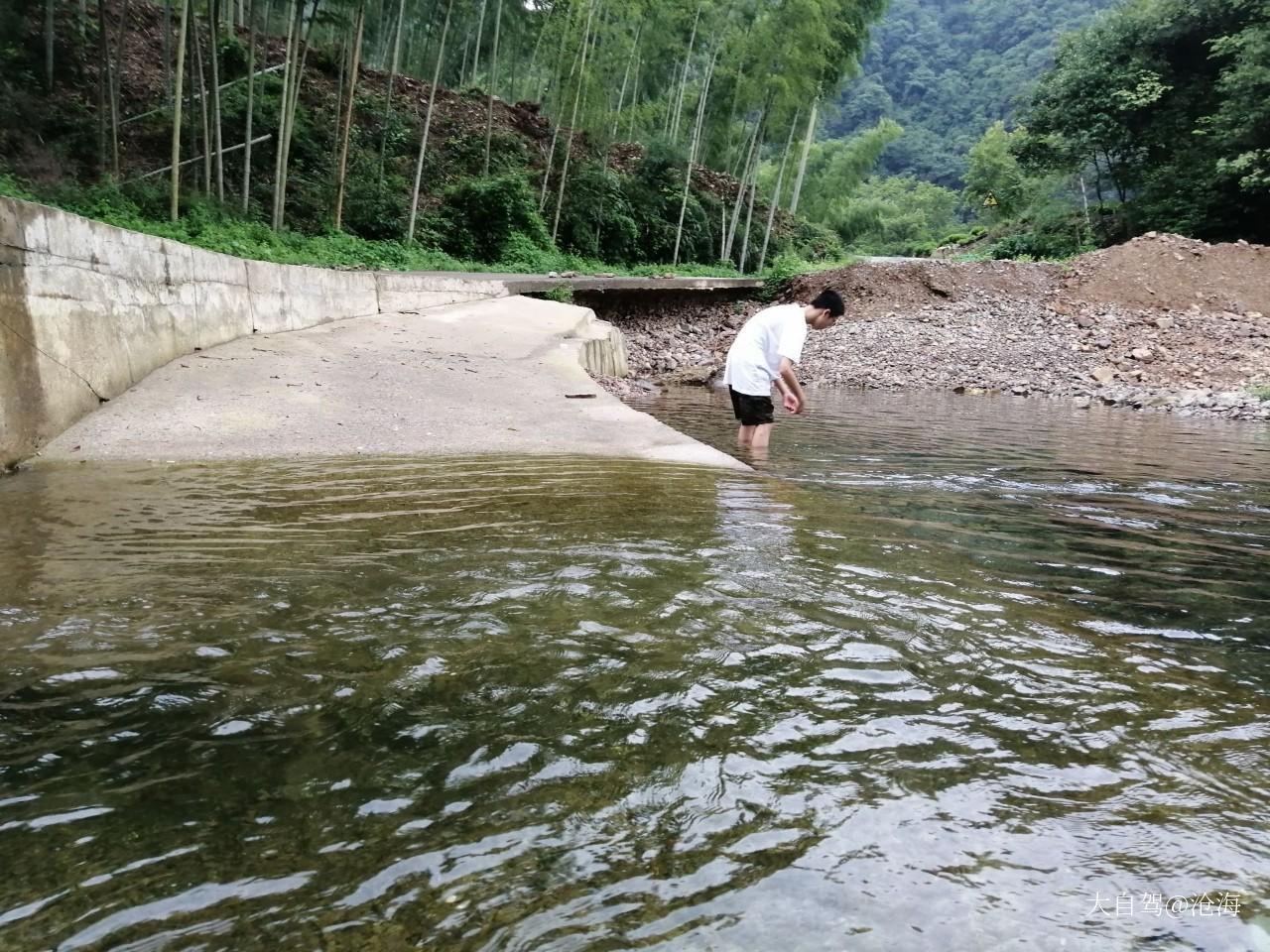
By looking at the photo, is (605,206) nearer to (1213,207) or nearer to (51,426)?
(1213,207)

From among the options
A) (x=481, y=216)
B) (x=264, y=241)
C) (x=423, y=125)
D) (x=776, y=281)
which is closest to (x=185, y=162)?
(x=264, y=241)

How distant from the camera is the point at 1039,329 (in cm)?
1842

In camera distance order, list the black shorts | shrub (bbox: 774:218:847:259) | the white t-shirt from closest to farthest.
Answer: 1. the white t-shirt
2. the black shorts
3. shrub (bbox: 774:218:847:259)

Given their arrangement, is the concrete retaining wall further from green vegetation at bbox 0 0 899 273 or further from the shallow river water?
green vegetation at bbox 0 0 899 273

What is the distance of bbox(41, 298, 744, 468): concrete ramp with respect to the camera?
5.57 meters

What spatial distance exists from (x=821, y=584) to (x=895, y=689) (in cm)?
88

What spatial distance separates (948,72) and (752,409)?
342 feet

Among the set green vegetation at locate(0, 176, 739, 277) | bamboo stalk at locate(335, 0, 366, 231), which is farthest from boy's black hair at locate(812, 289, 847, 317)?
bamboo stalk at locate(335, 0, 366, 231)

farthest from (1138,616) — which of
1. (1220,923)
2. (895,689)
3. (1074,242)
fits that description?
(1074,242)

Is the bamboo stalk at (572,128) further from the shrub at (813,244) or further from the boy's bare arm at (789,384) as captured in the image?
the boy's bare arm at (789,384)

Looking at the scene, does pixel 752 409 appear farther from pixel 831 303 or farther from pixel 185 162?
pixel 185 162

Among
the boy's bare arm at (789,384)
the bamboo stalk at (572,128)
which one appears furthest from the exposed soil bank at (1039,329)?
the boy's bare arm at (789,384)

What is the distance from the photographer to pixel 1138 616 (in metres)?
3.05

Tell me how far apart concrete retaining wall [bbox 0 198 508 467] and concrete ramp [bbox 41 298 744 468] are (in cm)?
16
